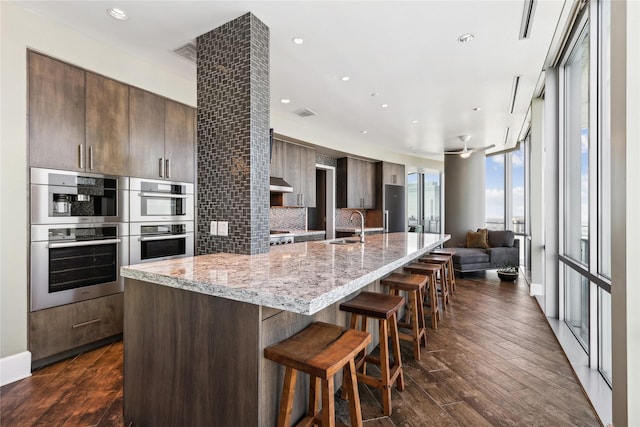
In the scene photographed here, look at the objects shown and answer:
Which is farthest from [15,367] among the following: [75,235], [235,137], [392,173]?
[392,173]

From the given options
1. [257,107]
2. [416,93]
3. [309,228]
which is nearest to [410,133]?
[416,93]

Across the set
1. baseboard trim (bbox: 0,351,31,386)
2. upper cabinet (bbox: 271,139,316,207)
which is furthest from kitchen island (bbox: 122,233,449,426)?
upper cabinet (bbox: 271,139,316,207)

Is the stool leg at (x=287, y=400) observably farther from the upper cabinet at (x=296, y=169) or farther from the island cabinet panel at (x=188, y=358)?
the upper cabinet at (x=296, y=169)

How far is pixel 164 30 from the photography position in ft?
8.39

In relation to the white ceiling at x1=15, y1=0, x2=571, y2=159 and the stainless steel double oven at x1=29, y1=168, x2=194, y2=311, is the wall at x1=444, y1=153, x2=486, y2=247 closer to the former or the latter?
the white ceiling at x1=15, y1=0, x2=571, y2=159

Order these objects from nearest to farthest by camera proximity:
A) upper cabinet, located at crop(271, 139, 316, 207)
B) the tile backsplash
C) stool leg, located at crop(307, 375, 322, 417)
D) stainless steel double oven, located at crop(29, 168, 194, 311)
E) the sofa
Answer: stool leg, located at crop(307, 375, 322, 417), stainless steel double oven, located at crop(29, 168, 194, 311), upper cabinet, located at crop(271, 139, 316, 207), the tile backsplash, the sofa

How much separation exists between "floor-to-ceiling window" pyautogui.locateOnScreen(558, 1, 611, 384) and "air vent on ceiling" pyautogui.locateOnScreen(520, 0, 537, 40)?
1.27 feet

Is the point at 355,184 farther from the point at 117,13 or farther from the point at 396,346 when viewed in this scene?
the point at 117,13

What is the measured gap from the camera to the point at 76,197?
2.65 metres

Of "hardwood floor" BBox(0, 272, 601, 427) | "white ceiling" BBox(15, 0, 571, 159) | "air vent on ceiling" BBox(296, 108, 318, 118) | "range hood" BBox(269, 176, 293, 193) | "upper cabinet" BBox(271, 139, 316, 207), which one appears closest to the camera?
"hardwood floor" BBox(0, 272, 601, 427)

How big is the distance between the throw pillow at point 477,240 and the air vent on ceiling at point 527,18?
459 centimetres

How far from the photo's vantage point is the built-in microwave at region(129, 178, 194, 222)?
118 inches

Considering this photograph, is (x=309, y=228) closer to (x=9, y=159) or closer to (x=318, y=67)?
(x=318, y=67)

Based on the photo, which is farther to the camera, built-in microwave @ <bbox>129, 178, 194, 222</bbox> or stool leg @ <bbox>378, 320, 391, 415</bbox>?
built-in microwave @ <bbox>129, 178, 194, 222</bbox>
